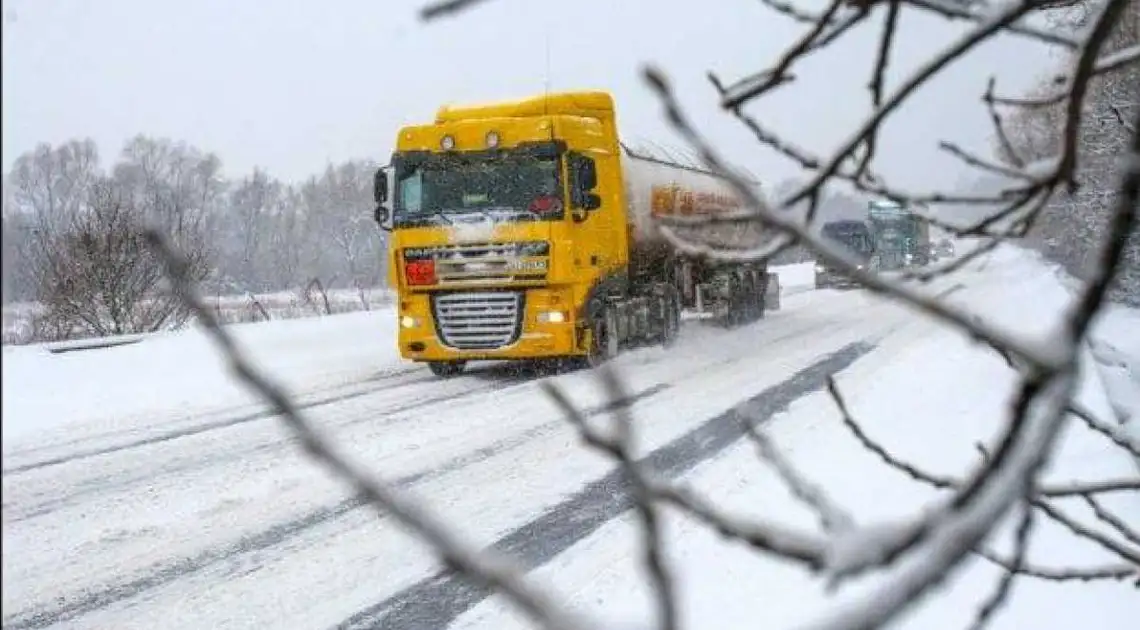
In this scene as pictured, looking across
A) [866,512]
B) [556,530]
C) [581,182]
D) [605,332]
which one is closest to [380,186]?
[581,182]

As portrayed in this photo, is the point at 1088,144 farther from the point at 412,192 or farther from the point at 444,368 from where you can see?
the point at 444,368

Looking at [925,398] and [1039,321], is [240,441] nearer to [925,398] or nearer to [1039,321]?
[925,398]

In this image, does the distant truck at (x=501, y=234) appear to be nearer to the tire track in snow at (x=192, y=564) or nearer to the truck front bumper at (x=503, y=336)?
the truck front bumper at (x=503, y=336)

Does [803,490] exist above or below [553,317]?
above

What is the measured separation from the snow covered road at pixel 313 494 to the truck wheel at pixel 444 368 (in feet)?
0.82

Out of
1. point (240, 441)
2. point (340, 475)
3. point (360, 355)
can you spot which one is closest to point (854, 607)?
point (340, 475)

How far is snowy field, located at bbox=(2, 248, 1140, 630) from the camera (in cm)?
445

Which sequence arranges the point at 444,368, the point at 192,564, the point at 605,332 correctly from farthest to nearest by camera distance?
the point at 444,368 → the point at 605,332 → the point at 192,564

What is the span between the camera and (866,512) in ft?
19.3

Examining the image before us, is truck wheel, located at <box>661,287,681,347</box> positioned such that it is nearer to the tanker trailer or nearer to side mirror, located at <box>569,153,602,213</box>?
the tanker trailer

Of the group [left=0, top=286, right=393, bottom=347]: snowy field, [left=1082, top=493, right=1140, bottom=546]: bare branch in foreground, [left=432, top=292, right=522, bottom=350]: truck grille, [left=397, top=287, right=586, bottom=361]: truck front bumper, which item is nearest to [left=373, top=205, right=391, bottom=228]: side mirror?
[left=397, top=287, right=586, bottom=361]: truck front bumper

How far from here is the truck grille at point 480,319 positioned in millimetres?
11891

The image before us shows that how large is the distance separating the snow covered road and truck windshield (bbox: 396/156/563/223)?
1.97 m

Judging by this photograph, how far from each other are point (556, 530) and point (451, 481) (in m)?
1.36
